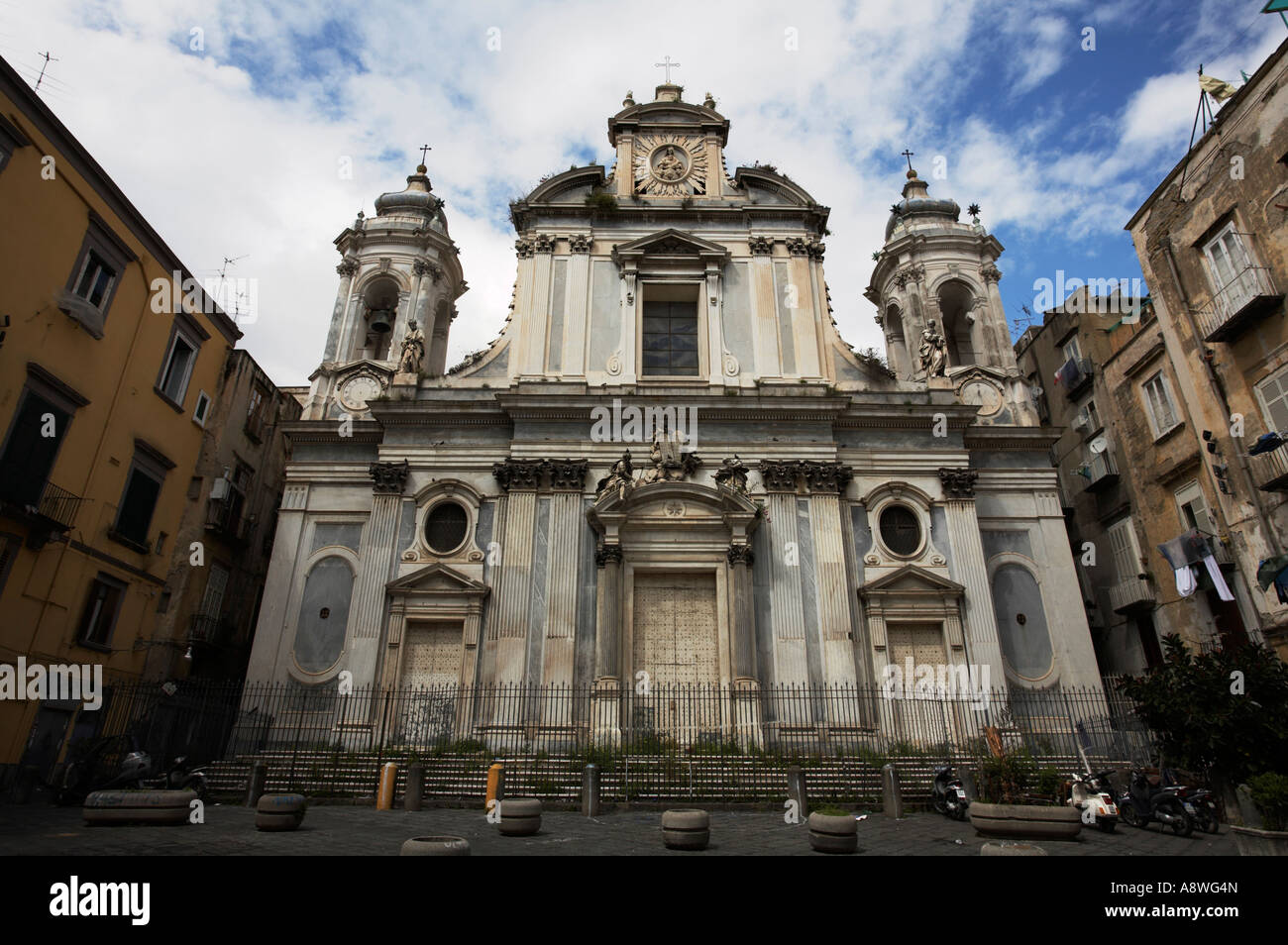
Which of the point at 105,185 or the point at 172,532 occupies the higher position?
the point at 105,185

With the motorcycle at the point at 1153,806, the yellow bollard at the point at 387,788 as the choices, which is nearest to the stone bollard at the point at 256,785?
the yellow bollard at the point at 387,788

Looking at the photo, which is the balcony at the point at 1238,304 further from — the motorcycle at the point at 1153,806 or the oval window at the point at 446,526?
the oval window at the point at 446,526

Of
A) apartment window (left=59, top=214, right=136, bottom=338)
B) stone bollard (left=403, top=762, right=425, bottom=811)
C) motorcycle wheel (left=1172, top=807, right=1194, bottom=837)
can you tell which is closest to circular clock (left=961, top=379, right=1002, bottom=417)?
motorcycle wheel (left=1172, top=807, right=1194, bottom=837)

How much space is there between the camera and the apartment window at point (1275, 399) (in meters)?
14.7

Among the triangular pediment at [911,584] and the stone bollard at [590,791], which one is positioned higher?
the triangular pediment at [911,584]

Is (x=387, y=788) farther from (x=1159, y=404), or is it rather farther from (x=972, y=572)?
(x=1159, y=404)

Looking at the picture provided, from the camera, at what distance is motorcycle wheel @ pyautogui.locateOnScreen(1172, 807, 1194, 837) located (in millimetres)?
10237

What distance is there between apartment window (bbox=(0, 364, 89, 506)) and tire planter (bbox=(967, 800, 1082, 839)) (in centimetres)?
1594

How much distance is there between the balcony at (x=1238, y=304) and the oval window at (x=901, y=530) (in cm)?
733

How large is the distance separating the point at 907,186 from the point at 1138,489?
466 inches

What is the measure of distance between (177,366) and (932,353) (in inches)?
754
